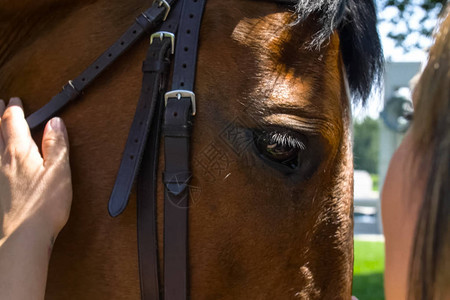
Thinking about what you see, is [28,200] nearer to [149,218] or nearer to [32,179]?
[32,179]

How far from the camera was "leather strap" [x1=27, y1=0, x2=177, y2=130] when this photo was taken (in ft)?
6.13

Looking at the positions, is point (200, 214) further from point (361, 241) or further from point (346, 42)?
point (361, 241)

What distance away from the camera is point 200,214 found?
5.79ft

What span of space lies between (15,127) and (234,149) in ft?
2.28

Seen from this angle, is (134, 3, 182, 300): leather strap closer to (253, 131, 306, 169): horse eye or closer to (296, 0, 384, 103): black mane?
(253, 131, 306, 169): horse eye

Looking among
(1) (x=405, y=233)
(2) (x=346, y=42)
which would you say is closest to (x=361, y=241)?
(2) (x=346, y=42)

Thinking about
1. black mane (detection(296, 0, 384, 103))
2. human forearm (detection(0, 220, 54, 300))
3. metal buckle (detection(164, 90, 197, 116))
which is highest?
black mane (detection(296, 0, 384, 103))

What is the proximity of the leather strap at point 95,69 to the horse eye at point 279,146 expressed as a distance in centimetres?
51

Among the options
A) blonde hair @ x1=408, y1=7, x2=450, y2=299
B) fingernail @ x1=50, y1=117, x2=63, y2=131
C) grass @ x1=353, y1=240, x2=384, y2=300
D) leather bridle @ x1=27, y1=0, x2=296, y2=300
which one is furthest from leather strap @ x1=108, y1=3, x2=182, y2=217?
grass @ x1=353, y1=240, x2=384, y2=300

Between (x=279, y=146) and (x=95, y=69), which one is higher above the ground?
(x=95, y=69)

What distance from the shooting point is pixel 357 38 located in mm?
2070

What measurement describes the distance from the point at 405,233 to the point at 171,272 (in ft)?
2.61

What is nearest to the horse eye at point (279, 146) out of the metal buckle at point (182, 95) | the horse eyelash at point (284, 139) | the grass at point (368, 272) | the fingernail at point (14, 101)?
the horse eyelash at point (284, 139)

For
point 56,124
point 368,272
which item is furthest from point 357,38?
point 368,272
